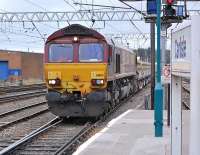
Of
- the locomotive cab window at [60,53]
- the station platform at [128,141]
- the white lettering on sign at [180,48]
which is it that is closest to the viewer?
the white lettering on sign at [180,48]

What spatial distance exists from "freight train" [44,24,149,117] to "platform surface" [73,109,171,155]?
1.54 metres

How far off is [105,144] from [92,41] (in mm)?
7160

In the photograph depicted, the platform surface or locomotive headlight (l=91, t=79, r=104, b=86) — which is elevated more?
locomotive headlight (l=91, t=79, r=104, b=86)

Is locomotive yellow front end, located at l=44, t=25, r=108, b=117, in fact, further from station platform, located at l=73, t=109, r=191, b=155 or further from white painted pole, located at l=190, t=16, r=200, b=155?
white painted pole, located at l=190, t=16, r=200, b=155

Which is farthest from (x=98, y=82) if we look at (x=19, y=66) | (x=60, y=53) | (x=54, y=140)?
(x=19, y=66)

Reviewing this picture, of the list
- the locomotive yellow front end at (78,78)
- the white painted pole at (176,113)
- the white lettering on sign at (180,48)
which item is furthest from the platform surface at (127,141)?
the white lettering on sign at (180,48)

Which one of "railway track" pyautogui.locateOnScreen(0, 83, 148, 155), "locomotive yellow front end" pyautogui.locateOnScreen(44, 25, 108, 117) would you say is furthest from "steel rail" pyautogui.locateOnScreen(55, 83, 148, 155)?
"locomotive yellow front end" pyautogui.locateOnScreen(44, 25, 108, 117)

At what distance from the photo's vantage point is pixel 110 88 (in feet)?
68.3

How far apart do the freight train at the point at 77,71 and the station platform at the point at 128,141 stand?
5.06 ft

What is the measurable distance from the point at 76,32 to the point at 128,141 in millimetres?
6989

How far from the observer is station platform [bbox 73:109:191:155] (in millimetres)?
11617

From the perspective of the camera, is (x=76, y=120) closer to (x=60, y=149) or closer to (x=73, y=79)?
(x=73, y=79)

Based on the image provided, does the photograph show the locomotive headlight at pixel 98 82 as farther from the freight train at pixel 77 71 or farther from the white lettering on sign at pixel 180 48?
the white lettering on sign at pixel 180 48

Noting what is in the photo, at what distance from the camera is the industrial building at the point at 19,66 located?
2637 inches
